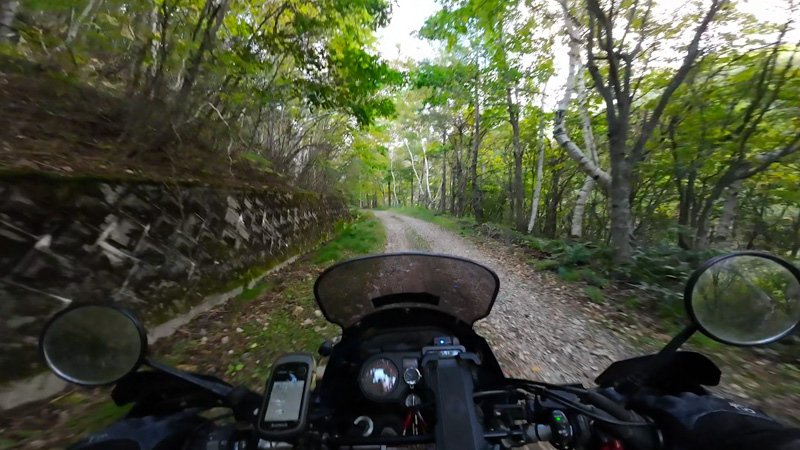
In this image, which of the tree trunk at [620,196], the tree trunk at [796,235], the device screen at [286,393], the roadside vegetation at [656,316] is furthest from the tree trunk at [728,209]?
the device screen at [286,393]

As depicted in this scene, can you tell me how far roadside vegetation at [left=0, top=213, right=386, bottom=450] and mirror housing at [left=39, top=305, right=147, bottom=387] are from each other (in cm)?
179

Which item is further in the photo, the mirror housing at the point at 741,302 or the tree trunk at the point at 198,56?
the tree trunk at the point at 198,56

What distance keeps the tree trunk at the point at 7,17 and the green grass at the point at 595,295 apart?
9.44 metres

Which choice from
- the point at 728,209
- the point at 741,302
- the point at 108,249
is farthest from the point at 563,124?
the point at 108,249

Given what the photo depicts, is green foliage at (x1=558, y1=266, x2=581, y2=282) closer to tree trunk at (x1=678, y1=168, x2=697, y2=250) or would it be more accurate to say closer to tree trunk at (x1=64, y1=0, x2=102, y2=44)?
tree trunk at (x1=678, y1=168, x2=697, y2=250)

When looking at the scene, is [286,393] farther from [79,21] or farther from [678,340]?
[79,21]

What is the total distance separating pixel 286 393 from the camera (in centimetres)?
109

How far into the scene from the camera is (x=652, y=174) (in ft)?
36.9

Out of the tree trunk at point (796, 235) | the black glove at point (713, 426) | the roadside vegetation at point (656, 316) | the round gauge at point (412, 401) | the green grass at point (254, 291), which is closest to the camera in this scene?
the black glove at point (713, 426)

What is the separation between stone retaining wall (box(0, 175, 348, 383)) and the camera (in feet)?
8.35

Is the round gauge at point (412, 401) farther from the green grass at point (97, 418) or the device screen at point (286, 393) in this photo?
the green grass at point (97, 418)

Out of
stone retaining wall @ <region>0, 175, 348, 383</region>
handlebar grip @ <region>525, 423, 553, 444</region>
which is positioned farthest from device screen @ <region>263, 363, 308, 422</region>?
stone retaining wall @ <region>0, 175, 348, 383</region>

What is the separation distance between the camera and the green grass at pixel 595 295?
5965 millimetres

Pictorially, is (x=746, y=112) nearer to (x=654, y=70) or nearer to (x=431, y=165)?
(x=654, y=70)
